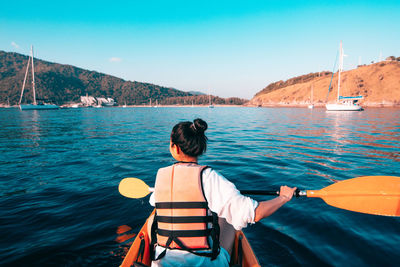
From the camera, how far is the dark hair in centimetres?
218

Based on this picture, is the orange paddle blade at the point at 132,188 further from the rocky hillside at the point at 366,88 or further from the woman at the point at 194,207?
the rocky hillside at the point at 366,88

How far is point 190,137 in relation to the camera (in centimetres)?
219

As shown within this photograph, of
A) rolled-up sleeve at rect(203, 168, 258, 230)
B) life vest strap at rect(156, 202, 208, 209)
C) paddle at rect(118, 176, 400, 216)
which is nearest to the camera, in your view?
rolled-up sleeve at rect(203, 168, 258, 230)

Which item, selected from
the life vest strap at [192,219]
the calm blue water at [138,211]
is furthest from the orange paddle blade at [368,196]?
the life vest strap at [192,219]

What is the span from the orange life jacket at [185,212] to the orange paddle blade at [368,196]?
6.39 ft

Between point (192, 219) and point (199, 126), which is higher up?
point (199, 126)

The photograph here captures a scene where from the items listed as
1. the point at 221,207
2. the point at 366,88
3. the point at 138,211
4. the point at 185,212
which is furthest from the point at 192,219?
the point at 366,88

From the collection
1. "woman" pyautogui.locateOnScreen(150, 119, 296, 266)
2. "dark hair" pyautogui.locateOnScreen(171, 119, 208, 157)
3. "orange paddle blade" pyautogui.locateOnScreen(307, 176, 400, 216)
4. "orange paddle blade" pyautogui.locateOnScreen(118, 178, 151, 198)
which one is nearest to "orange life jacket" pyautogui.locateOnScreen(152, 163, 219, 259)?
"woman" pyautogui.locateOnScreen(150, 119, 296, 266)

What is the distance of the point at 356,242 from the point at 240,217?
12.5ft

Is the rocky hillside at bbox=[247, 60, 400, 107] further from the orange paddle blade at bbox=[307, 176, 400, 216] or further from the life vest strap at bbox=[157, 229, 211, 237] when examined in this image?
the life vest strap at bbox=[157, 229, 211, 237]

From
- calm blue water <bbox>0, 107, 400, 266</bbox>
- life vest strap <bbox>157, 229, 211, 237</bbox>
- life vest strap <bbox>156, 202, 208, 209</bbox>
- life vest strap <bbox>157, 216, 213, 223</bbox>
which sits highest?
life vest strap <bbox>156, 202, 208, 209</bbox>

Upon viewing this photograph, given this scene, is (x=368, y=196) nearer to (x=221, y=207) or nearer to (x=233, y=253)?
(x=233, y=253)

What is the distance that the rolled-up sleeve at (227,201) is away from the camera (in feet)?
6.36

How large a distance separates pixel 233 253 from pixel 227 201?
5.38 ft
